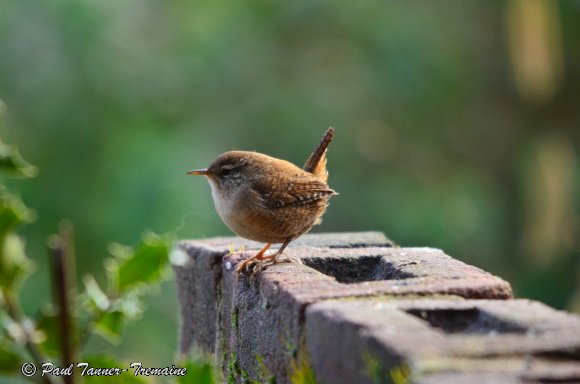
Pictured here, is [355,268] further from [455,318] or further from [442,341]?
[442,341]

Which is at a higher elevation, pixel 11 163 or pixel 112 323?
pixel 11 163

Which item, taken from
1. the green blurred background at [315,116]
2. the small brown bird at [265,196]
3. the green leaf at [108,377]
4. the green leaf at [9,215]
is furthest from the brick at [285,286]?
the green blurred background at [315,116]

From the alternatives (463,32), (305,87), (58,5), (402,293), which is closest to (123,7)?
(58,5)

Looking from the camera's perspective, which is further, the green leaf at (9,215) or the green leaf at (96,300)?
the green leaf at (96,300)

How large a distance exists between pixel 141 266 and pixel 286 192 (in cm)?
228

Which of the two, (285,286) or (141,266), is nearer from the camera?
(141,266)

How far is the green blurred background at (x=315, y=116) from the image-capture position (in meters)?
9.18

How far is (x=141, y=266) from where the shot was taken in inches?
71.4

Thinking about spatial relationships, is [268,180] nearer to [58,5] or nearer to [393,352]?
[393,352]

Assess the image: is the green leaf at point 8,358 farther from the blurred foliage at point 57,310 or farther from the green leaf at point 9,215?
the green leaf at point 9,215

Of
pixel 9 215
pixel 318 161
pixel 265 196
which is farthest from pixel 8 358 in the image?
pixel 318 161

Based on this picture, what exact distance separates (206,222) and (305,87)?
3251 mm

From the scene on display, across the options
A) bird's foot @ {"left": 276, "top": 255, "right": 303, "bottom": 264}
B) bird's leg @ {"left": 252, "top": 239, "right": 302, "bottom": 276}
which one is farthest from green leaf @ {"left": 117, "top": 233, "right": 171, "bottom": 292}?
bird's foot @ {"left": 276, "top": 255, "right": 303, "bottom": 264}

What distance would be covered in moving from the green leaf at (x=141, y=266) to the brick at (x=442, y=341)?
0.47 m
